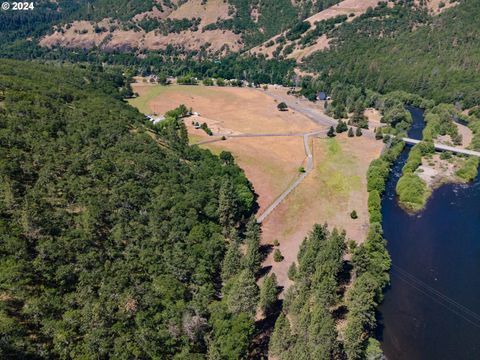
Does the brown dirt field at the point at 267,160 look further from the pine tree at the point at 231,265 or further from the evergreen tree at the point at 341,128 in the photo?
the pine tree at the point at 231,265

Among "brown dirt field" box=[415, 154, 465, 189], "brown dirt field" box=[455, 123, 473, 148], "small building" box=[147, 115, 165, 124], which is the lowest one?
→ "brown dirt field" box=[415, 154, 465, 189]

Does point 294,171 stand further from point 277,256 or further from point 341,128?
point 277,256

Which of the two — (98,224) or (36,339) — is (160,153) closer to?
(98,224)

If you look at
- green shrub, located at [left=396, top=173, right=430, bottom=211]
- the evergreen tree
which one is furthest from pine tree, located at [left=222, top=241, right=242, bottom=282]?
the evergreen tree

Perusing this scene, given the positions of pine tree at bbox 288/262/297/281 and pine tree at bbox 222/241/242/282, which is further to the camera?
pine tree at bbox 288/262/297/281

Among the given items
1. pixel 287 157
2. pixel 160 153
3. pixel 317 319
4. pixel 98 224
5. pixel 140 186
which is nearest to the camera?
pixel 317 319

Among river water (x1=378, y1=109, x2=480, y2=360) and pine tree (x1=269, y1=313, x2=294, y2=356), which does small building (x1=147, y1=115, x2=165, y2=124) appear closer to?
river water (x1=378, y1=109, x2=480, y2=360)

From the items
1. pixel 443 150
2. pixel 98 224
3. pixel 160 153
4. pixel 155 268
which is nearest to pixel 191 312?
pixel 155 268
